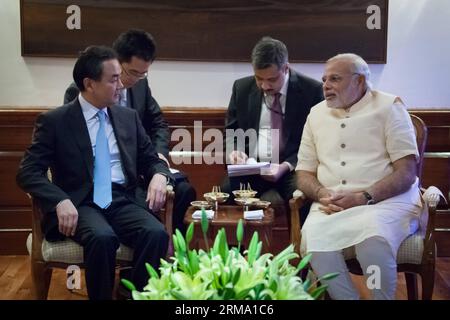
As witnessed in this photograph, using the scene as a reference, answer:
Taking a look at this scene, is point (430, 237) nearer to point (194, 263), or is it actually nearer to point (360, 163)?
point (360, 163)

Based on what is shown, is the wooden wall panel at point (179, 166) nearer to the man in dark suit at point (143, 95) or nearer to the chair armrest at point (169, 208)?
the man in dark suit at point (143, 95)

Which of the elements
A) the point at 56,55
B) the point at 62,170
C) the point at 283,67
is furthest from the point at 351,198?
the point at 56,55

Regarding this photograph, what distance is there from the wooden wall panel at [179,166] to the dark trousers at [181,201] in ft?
2.28

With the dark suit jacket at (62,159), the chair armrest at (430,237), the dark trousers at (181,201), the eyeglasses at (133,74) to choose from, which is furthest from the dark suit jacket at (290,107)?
the chair armrest at (430,237)

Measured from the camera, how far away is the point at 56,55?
4.50 m

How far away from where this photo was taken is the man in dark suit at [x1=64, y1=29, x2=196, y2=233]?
372 centimetres

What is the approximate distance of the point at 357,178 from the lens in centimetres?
331

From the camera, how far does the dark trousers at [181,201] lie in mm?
3801

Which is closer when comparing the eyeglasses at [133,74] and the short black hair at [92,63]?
the short black hair at [92,63]

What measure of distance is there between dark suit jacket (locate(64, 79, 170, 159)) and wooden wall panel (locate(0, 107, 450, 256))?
38 cm

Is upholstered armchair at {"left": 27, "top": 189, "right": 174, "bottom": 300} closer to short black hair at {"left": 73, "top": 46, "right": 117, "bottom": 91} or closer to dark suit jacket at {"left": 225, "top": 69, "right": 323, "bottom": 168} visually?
short black hair at {"left": 73, "top": 46, "right": 117, "bottom": 91}

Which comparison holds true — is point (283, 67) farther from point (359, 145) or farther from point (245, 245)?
point (245, 245)

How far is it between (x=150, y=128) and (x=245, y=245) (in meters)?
1.06

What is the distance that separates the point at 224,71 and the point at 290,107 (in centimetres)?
84
